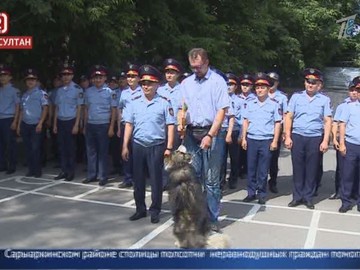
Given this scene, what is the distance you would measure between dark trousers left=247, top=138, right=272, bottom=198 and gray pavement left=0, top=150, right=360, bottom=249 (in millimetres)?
261

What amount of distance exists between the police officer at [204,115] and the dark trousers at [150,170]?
0.53 m

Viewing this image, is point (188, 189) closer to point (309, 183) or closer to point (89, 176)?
point (309, 183)

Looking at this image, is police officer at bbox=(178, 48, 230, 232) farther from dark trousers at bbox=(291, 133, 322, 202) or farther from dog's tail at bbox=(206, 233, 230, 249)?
dark trousers at bbox=(291, 133, 322, 202)

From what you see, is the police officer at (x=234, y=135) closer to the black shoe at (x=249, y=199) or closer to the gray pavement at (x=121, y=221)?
the gray pavement at (x=121, y=221)

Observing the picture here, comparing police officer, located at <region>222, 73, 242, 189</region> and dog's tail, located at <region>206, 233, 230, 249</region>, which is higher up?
police officer, located at <region>222, 73, 242, 189</region>

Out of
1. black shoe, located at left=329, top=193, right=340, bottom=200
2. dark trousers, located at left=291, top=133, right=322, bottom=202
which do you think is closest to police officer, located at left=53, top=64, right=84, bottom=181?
dark trousers, located at left=291, top=133, right=322, bottom=202

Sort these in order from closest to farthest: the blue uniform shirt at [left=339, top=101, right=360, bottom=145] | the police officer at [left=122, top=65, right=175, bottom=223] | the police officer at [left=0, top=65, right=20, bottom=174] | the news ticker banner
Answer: the news ticker banner < the police officer at [left=122, top=65, right=175, bottom=223] < the blue uniform shirt at [left=339, top=101, right=360, bottom=145] < the police officer at [left=0, top=65, right=20, bottom=174]

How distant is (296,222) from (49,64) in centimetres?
635

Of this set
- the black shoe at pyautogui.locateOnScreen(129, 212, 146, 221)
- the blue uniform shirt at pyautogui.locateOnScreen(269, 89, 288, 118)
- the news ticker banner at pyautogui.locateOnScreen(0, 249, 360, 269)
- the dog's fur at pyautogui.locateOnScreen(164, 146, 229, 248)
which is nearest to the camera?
the news ticker banner at pyautogui.locateOnScreen(0, 249, 360, 269)

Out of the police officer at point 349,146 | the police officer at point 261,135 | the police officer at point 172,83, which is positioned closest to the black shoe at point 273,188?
the police officer at point 261,135

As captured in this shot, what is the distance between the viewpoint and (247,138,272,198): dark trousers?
759 centimetres

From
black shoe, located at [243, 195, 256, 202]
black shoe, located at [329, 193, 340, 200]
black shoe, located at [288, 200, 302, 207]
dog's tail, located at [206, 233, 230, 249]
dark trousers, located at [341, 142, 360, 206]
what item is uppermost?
dark trousers, located at [341, 142, 360, 206]

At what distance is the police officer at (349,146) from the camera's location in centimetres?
720

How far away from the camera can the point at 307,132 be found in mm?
7363
